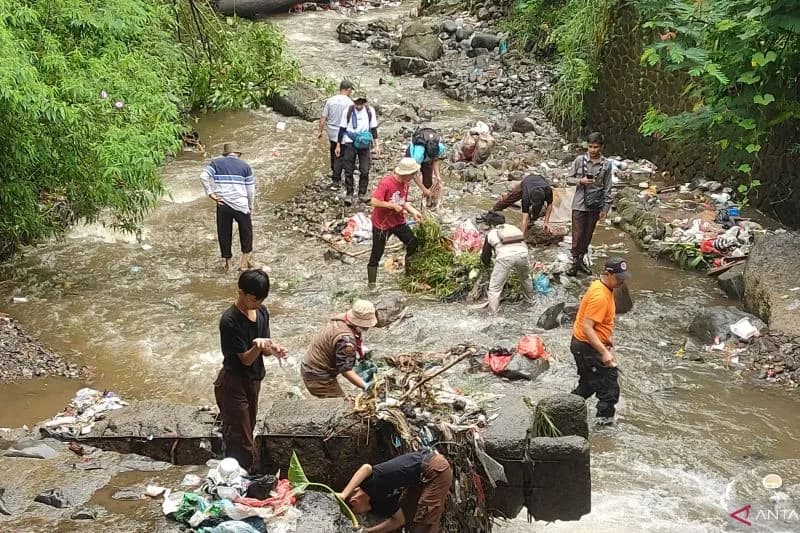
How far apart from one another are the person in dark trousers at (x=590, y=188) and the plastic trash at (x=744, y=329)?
6.11 ft

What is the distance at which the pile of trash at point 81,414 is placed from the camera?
634cm

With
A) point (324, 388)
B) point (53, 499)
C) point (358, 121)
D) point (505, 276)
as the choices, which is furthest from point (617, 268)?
point (358, 121)

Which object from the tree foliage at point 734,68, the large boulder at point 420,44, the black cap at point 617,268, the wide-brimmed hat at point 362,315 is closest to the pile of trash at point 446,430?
the wide-brimmed hat at point 362,315

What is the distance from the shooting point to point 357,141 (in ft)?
39.7

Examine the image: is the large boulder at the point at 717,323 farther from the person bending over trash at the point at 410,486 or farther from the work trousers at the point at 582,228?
the person bending over trash at the point at 410,486

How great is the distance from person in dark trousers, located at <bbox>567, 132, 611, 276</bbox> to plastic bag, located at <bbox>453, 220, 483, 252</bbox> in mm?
1295

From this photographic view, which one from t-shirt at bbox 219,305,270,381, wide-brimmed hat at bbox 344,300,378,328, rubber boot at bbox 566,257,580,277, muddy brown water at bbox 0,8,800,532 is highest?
t-shirt at bbox 219,305,270,381

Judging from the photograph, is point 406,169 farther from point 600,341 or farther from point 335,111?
point 600,341

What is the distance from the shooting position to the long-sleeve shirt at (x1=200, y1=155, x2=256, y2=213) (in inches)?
383

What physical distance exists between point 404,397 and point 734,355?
13.8 ft

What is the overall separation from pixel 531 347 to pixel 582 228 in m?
2.15

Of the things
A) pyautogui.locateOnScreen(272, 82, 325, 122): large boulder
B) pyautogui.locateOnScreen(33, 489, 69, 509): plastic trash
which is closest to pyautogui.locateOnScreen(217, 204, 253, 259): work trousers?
pyautogui.locateOnScreen(33, 489, 69, 509): plastic trash

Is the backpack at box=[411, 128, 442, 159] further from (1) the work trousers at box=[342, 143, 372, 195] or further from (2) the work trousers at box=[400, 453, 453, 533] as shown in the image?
(2) the work trousers at box=[400, 453, 453, 533]

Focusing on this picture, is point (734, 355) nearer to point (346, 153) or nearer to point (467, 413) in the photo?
point (467, 413)
